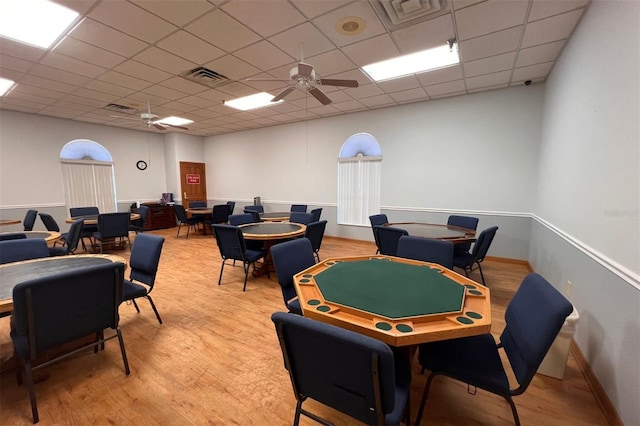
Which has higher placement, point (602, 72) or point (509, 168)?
point (602, 72)

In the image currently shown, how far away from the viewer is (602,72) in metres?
2.04

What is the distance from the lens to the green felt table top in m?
1.36

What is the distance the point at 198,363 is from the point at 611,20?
4.20m

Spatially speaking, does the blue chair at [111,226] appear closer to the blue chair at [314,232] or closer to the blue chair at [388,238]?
the blue chair at [314,232]

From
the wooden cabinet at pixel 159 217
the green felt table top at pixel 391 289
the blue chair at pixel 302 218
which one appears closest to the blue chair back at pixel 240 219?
the blue chair at pixel 302 218

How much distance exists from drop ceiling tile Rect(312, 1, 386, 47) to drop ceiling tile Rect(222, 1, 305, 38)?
25 cm

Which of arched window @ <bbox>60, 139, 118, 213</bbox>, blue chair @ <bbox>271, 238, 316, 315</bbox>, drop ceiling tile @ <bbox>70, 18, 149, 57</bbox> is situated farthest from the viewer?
arched window @ <bbox>60, 139, 118, 213</bbox>

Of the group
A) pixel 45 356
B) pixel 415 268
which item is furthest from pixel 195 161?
pixel 415 268

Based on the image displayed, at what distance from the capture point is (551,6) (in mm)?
2406

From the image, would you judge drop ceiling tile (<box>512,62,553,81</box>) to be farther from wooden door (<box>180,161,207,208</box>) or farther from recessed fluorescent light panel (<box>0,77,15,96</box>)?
wooden door (<box>180,161,207,208</box>)

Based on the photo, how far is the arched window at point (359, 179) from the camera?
6.12 m

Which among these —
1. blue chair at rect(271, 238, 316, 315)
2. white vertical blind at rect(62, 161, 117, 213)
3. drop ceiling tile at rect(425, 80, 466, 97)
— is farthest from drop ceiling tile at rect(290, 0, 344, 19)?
white vertical blind at rect(62, 161, 117, 213)

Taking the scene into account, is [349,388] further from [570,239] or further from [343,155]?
[343,155]

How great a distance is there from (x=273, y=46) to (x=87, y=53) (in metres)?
2.38
